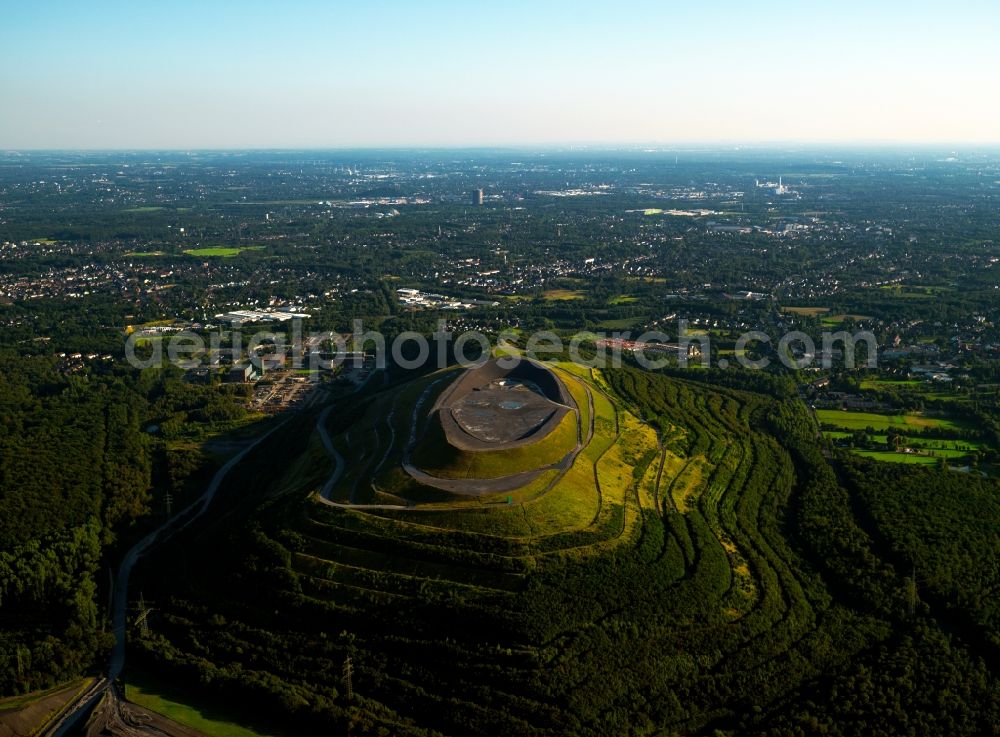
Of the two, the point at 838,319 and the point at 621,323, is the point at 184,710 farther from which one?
the point at 838,319

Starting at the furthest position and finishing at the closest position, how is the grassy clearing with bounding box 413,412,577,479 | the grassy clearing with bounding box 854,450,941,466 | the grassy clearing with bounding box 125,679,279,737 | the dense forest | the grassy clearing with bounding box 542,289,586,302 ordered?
the grassy clearing with bounding box 542,289,586,302
the grassy clearing with bounding box 854,450,941,466
the grassy clearing with bounding box 413,412,577,479
the dense forest
the grassy clearing with bounding box 125,679,279,737

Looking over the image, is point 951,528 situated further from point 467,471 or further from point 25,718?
point 25,718

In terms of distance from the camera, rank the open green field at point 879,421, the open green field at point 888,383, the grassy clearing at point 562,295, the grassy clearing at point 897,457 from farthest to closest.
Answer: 1. the grassy clearing at point 562,295
2. the open green field at point 888,383
3. the open green field at point 879,421
4. the grassy clearing at point 897,457

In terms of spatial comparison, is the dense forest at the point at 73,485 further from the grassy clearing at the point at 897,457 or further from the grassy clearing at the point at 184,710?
the grassy clearing at the point at 897,457

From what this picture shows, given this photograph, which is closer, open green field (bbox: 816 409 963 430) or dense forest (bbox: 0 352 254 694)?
dense forest (bbox: 0 352 254 694)

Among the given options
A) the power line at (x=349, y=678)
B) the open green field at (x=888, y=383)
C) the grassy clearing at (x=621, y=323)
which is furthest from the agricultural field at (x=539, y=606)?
the grassy clearing at (x=621, y=323)

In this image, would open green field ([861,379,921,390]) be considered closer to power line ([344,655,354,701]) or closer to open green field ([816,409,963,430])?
open green field ([816,409,963,430])

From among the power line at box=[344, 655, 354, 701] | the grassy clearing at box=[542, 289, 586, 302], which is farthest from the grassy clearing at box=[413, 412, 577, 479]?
the grassy clearing at box=[542, 289, 586, 302]
